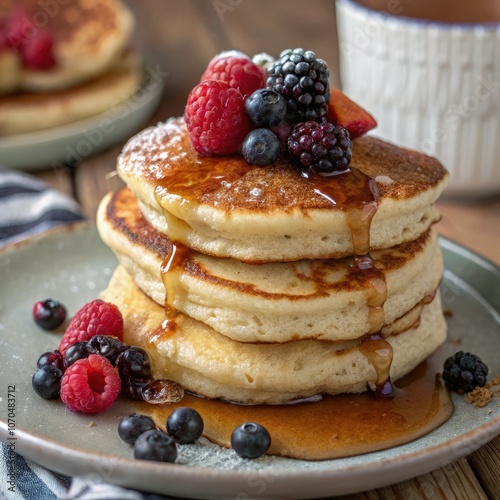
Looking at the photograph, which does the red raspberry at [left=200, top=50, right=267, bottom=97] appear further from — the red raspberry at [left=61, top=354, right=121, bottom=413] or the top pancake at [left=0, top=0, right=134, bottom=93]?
the top pancake at [left=0, top=0, right=134, bottom=93]

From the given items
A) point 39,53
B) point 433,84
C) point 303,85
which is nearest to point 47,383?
point 303,85

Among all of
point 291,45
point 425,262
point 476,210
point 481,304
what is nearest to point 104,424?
point 425,262

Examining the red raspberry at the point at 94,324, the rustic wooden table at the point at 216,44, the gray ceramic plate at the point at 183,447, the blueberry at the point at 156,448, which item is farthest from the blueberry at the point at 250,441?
the rustic wooden table at the point at 216,44

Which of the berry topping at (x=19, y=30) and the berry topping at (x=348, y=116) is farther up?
the berry topping at (x=348, y=116)

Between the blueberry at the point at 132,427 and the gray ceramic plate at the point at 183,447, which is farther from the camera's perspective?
the blueberry at the point at 132,427

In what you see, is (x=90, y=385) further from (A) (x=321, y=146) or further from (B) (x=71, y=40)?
(B) (x=71, y=40)

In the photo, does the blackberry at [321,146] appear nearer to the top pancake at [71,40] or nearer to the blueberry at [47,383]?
the blueberry at [47,383]

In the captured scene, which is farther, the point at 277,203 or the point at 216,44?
the point at 216,44
